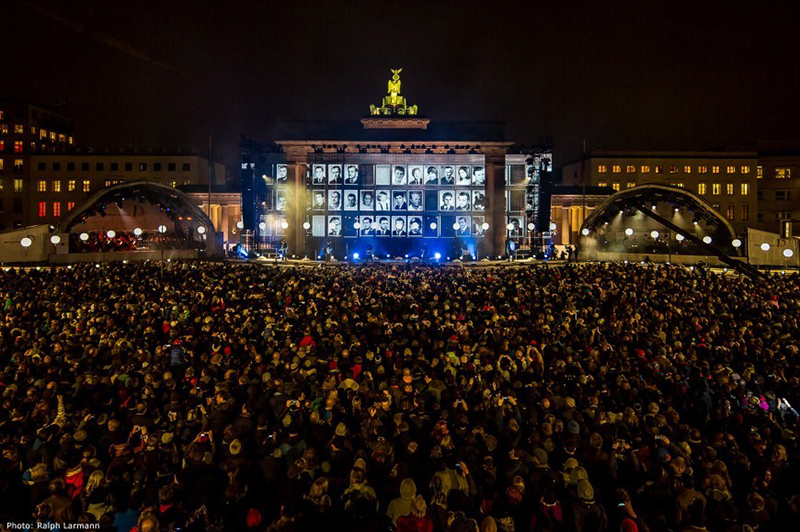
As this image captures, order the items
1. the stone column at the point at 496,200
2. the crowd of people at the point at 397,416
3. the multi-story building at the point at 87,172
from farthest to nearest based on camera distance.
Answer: the multi-story building at the point at 87,172, the stone column at the point at 496,200, the crowd of people at the point at 397,416

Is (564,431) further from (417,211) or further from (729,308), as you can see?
(417,211)

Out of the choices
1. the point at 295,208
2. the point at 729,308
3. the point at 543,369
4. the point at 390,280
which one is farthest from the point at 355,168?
the point at 543,369

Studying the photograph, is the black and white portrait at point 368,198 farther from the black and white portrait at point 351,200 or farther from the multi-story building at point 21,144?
the multi-story building at point 21,144

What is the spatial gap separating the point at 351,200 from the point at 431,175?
9.93 meters

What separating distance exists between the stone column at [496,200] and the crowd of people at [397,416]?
43.1 meters

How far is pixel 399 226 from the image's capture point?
61438mm

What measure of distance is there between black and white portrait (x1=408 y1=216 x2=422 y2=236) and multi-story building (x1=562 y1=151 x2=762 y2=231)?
2881 cm

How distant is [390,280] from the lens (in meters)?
22.3

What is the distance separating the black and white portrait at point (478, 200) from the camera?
202 ft

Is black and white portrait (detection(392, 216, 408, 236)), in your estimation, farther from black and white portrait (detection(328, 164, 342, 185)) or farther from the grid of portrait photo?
black and white portrait (detection(328, 164, 342, 185))

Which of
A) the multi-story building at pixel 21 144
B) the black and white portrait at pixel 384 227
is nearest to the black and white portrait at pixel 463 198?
the black and white portrait at pixel 384 227

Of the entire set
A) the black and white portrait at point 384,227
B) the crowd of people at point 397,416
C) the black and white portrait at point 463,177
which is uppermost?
the black and white portrait at point 463,177

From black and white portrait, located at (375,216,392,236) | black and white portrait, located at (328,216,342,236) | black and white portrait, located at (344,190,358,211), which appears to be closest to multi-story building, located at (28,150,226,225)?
black and white portrait, located at (328,216,342,236)

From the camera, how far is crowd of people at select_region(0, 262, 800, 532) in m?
6.85
